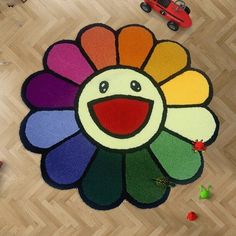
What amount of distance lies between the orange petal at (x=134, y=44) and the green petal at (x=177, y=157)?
2.56 feet

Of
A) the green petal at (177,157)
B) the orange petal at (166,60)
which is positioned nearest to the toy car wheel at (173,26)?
the orange petal at (166,60)

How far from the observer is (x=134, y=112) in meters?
4.57

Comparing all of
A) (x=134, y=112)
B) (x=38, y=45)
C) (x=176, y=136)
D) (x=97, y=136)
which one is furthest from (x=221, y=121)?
(x=38, y=45)

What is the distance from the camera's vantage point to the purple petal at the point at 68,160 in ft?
14.5

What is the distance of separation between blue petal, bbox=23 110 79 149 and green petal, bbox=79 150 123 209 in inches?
15.0

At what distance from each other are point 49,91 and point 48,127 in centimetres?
35

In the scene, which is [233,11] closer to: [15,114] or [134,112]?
[134,112]

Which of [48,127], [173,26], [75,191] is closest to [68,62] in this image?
[48,127]

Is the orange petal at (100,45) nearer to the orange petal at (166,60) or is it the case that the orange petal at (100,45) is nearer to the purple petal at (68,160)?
the orange petal at (166,60)

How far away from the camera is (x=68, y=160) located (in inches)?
175

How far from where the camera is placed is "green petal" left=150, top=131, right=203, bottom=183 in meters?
4.51

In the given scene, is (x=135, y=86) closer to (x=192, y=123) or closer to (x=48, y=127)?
(x=192, y=123)

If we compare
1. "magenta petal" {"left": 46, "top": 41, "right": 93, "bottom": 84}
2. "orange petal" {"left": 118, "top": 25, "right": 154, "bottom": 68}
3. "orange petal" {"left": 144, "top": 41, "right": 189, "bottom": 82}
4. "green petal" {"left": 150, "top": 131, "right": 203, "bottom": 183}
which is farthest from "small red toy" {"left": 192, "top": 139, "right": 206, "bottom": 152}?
"magenta petal" {"left": 46, "top": 41, "right": 93, "bottom": 84}

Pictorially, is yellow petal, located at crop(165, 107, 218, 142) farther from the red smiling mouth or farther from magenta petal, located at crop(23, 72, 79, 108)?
magenta petal, located at crop(23, 72, 79, 108)
